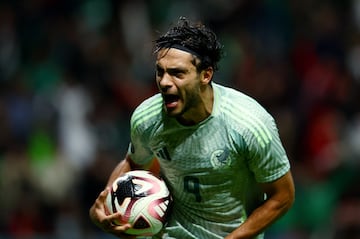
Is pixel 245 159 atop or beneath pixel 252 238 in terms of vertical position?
atop

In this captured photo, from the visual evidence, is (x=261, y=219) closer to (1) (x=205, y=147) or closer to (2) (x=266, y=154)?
(2) (x=266, y=154)

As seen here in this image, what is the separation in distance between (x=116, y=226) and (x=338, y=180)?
4.39 meters

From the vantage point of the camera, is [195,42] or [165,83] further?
[195,42]

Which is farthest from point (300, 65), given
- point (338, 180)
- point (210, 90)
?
point (210, 90)

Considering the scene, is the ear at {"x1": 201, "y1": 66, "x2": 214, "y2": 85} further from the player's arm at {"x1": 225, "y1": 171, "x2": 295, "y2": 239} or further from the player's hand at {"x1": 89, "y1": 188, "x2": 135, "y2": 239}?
the player's hand at {"x1": 89, "y1": 188, "x2": 135, "y2": 239}

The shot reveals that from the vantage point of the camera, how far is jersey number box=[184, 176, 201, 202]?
22.8ft

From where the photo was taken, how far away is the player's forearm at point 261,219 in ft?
22.4

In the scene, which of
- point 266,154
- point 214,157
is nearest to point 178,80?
point 214,157

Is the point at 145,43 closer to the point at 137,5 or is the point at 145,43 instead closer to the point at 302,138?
the point at 137,5

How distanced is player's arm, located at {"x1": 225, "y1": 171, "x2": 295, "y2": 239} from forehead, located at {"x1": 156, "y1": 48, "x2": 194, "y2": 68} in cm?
81

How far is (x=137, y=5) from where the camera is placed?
14.1 meters

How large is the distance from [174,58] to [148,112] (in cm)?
47

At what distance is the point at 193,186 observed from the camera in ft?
22.9

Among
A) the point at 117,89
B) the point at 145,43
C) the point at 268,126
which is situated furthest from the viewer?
the point at 145,43
